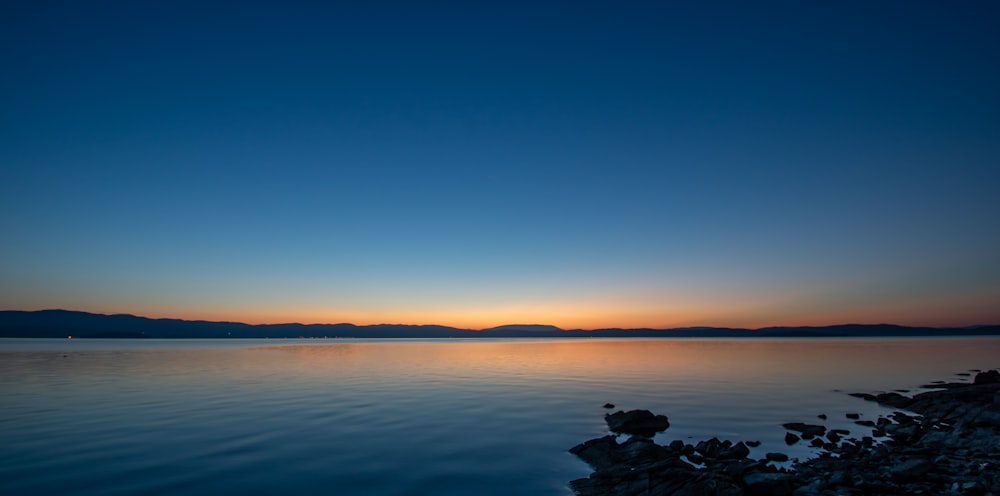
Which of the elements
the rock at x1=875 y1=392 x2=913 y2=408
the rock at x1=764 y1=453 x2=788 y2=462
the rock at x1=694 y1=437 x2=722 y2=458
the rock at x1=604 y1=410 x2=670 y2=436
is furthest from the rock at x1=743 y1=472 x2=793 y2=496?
the rock at x1=875 y1=392 x2=913 y2=408

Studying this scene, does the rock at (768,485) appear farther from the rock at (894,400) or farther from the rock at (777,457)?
the rock at (894,400)

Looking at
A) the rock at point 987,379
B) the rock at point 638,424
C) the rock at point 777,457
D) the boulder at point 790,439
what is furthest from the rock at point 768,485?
the rock at point 987,379

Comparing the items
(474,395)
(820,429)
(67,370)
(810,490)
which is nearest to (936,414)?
(820,429)

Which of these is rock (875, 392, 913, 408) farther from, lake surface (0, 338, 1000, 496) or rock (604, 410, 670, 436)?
rock (604, 410, 670, 436)

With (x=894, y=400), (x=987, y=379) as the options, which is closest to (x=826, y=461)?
(x=894, y=400)

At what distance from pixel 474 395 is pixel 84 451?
26810mm

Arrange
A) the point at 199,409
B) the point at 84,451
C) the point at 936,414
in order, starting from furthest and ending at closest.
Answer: the point at 199,409, the point at 936,414, the point at 84,451

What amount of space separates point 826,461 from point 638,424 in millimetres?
9694

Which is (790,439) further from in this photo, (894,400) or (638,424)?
(894,400)

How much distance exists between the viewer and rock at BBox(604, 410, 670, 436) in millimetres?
26122

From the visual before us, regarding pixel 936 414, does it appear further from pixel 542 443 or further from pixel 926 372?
pixel 926 372

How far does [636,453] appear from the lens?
19.7m

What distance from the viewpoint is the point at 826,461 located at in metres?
18.5

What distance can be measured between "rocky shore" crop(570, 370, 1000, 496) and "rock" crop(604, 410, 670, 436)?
59 millimetres
